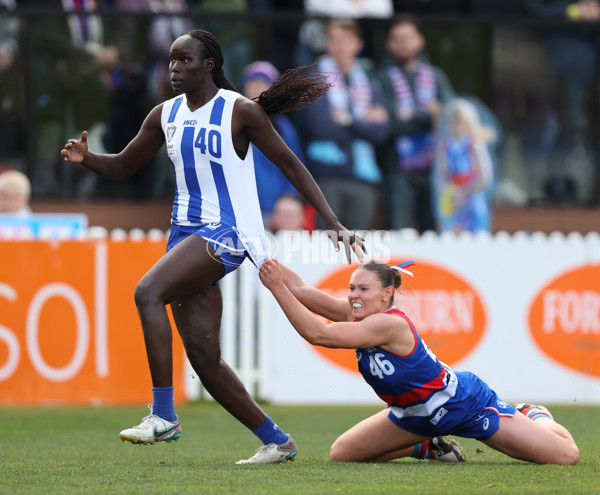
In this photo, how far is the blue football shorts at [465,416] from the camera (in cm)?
588

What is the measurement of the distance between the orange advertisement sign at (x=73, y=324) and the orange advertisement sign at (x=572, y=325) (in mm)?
3364

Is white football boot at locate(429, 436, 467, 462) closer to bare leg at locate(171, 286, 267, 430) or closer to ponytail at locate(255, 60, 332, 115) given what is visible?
bare leg at locate(171, 286, 267, 430)

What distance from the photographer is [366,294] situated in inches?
227

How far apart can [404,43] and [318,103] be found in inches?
49.0

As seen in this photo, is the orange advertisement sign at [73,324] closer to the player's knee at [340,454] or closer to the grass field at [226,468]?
the grass field at [226,468]

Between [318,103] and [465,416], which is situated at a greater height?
[318,103]

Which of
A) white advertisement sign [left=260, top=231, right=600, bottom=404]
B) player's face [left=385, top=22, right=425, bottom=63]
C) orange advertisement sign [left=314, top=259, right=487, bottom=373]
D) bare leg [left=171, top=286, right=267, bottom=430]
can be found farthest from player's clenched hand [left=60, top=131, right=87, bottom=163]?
player's face [left=385, top=22, right=425, bottom=63]

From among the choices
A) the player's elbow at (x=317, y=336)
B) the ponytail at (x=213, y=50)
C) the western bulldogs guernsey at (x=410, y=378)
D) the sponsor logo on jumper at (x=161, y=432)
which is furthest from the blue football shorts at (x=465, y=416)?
the ponytail at (x=213, y=50)

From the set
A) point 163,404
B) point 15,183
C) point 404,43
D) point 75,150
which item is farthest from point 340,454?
point 404,43

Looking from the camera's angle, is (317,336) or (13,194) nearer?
(317,336)

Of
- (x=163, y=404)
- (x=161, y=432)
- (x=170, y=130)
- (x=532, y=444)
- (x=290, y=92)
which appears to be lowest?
(x=532, y=444)

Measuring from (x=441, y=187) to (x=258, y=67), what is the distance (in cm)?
237

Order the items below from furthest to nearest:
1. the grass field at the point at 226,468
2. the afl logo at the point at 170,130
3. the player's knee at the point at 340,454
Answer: the player's knee at the point at 340,454 → the afl logo at the point at 170,130 → the grass field at the point at 226,468

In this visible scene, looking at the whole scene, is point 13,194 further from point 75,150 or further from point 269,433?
point 269,433
